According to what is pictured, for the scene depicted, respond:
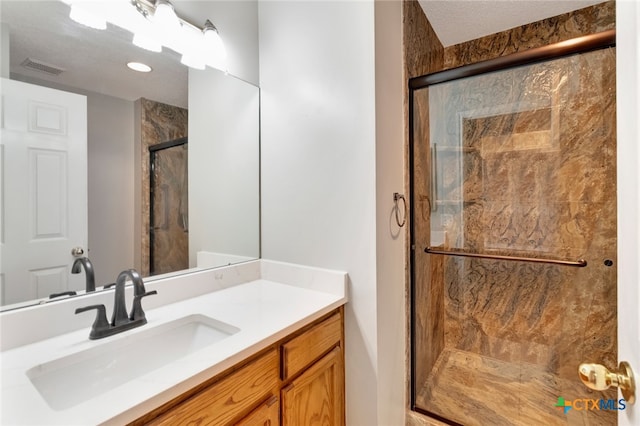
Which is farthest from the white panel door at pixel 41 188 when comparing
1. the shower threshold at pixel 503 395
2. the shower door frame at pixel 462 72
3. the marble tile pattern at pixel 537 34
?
the marble tile pattern at pixel 537 34

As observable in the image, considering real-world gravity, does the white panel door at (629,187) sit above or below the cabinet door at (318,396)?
above

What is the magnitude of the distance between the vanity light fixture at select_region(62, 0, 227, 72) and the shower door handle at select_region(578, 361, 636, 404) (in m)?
1.76

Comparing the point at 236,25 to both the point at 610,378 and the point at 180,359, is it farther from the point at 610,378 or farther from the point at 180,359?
the point at 610,378

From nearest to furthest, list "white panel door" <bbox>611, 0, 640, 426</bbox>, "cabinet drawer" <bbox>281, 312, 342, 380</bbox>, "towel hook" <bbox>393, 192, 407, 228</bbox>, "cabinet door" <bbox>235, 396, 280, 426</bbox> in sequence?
"white panel door" <bbox>611, 0, 640, 426</bbox> → "cabinet door" <bbox>235, 396, 280, 426</bbox> → "cabinet drawer" <bbox>281, 312, 342, 380</bbox> → "towel hook" <bbox>393, 192, 407, 228</bbox>

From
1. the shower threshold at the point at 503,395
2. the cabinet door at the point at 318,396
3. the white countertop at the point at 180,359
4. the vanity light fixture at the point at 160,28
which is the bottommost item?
the shower threshold at the point at 503,395

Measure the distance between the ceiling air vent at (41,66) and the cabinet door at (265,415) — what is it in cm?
130

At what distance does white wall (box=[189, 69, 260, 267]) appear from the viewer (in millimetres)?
1498

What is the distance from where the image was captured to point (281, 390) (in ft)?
3.37

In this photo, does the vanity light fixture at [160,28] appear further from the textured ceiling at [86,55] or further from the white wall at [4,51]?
the white wall at [4,51]

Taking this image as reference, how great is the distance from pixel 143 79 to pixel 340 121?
885 millimetres

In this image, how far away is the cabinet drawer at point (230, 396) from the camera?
730mm

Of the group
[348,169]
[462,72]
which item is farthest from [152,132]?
[462,72]

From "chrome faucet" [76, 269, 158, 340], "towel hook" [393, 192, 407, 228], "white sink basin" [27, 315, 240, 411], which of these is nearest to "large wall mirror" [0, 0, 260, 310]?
"chrome faucet" [76, 269, 158, 340]

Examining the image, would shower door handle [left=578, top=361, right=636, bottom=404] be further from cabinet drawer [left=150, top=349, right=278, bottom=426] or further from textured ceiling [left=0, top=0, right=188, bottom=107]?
textured ceiling [left=0, top=0, right=188, bottom=107]
